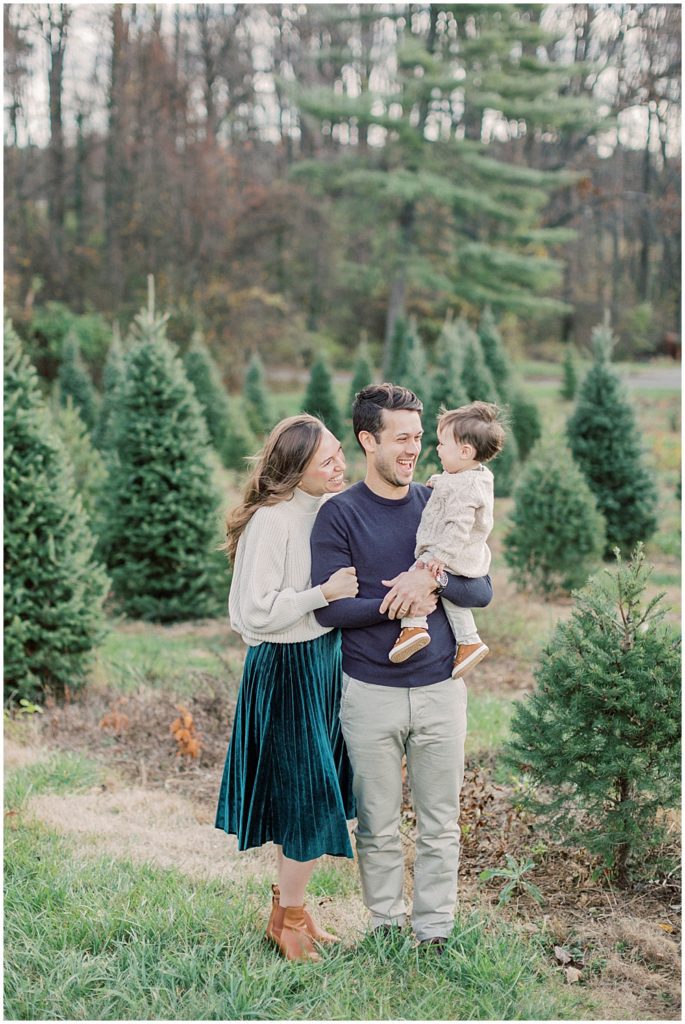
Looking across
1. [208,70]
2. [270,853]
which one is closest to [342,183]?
[208,70]

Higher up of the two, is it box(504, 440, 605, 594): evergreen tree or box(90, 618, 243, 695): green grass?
box(504, 440, 605, 594): evergreen tree

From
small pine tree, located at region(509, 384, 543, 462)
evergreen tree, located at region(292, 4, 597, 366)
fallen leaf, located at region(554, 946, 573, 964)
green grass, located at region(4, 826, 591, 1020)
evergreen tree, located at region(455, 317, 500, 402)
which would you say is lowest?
fallen leaf, located at region(554, 946, 573, 964)

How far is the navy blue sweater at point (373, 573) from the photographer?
3070mm

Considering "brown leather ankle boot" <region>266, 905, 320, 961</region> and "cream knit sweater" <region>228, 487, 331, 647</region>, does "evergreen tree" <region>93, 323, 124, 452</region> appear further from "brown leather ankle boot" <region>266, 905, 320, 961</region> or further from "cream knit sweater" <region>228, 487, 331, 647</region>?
"brown leather ankle boot" <region>266, 905, 320, 961</region>

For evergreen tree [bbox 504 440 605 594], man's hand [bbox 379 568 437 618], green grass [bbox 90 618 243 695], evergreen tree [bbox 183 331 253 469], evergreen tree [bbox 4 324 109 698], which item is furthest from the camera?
evergreen tree [bbox 183 331 253 469]

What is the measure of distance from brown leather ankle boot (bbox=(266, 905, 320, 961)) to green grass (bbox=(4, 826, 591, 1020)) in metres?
0.05

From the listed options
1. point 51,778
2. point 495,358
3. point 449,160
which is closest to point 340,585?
point 51,778

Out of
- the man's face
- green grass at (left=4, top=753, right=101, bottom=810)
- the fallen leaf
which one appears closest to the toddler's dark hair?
the man's face

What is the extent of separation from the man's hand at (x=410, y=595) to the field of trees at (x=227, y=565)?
0.89 meters

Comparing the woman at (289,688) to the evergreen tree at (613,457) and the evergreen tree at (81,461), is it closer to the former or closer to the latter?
the evergreen tree at (81,461)

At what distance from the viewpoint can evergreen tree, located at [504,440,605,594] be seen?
362 inches

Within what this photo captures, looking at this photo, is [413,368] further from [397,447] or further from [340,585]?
[340,585]

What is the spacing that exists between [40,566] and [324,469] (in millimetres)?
3707

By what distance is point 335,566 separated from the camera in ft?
10.0
